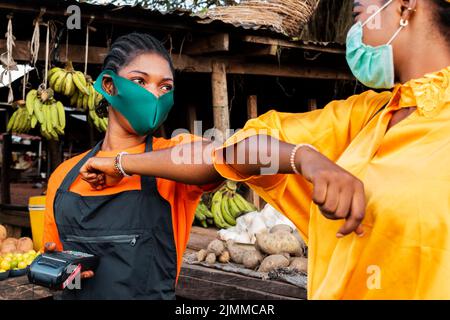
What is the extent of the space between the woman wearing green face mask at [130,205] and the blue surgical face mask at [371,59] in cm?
57

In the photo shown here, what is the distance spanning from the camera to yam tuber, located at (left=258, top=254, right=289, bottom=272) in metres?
3.54

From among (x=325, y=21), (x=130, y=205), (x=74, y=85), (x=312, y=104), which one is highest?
(x=325, y=21)

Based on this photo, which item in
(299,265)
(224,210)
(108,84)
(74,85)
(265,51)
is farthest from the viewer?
(224,210)

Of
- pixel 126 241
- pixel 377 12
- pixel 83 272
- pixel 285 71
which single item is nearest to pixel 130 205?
pixel 126 241

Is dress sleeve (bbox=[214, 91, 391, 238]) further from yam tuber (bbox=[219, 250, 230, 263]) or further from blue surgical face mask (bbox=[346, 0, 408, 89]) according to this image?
yam tuber (bbox=[219, 250, 230, 263])

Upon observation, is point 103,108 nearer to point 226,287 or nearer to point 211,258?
point 226,287

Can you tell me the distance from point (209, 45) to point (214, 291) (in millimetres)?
2678

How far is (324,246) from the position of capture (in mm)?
1187

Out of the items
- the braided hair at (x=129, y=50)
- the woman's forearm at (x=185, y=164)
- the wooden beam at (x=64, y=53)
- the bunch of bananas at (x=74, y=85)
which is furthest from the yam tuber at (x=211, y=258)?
the woman's forearm at (x=185, y=164)

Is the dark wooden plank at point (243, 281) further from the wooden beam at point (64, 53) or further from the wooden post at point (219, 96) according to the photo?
the wooden beam at point (64, 53)

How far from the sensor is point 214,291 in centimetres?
341

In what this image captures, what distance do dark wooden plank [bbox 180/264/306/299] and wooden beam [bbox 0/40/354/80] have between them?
240cm
